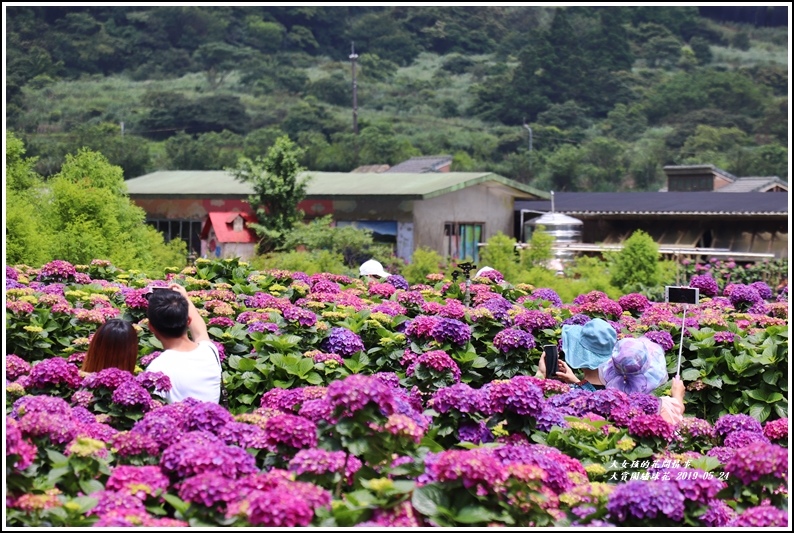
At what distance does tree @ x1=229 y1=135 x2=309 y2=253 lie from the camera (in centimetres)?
2405

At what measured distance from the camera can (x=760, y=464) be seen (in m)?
3.30

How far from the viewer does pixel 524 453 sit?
10.9 ft

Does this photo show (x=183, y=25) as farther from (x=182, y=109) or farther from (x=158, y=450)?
(x=158, y=450)

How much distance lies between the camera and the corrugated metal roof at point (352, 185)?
79.7 feet

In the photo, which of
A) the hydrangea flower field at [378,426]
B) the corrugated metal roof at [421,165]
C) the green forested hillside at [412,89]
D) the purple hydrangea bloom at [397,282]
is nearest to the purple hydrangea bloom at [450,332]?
the hydrangea flower field at [378,426]

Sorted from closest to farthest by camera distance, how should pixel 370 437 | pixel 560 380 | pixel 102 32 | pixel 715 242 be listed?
pixel 370 437 → pixel 560 380 → pixel 715 242 → pixel 102 32

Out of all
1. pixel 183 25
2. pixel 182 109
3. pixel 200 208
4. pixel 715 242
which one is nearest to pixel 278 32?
pixel 183 25

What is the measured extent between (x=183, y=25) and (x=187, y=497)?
86845mm

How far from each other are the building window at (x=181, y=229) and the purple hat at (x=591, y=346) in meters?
21.8

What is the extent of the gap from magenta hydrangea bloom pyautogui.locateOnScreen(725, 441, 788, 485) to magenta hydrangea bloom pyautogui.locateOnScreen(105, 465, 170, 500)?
171 centimetres

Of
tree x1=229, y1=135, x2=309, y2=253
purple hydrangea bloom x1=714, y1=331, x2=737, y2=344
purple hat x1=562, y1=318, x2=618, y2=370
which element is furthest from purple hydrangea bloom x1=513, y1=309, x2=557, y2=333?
tree x1=229, y1=135, x2=309, y2=253

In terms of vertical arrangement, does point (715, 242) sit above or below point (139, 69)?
below

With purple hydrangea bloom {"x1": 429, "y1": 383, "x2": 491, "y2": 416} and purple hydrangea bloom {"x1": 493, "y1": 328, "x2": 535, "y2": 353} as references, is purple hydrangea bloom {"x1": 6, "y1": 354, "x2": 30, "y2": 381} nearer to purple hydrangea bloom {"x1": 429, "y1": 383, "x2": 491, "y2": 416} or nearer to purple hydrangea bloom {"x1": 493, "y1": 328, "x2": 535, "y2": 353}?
purple hydrangea bloom {"x1": 429, "y1": 383, "x2": 491, "y2": 416}

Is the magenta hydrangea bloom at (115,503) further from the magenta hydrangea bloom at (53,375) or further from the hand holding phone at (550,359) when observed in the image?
the hand holding phone at (550,359)
